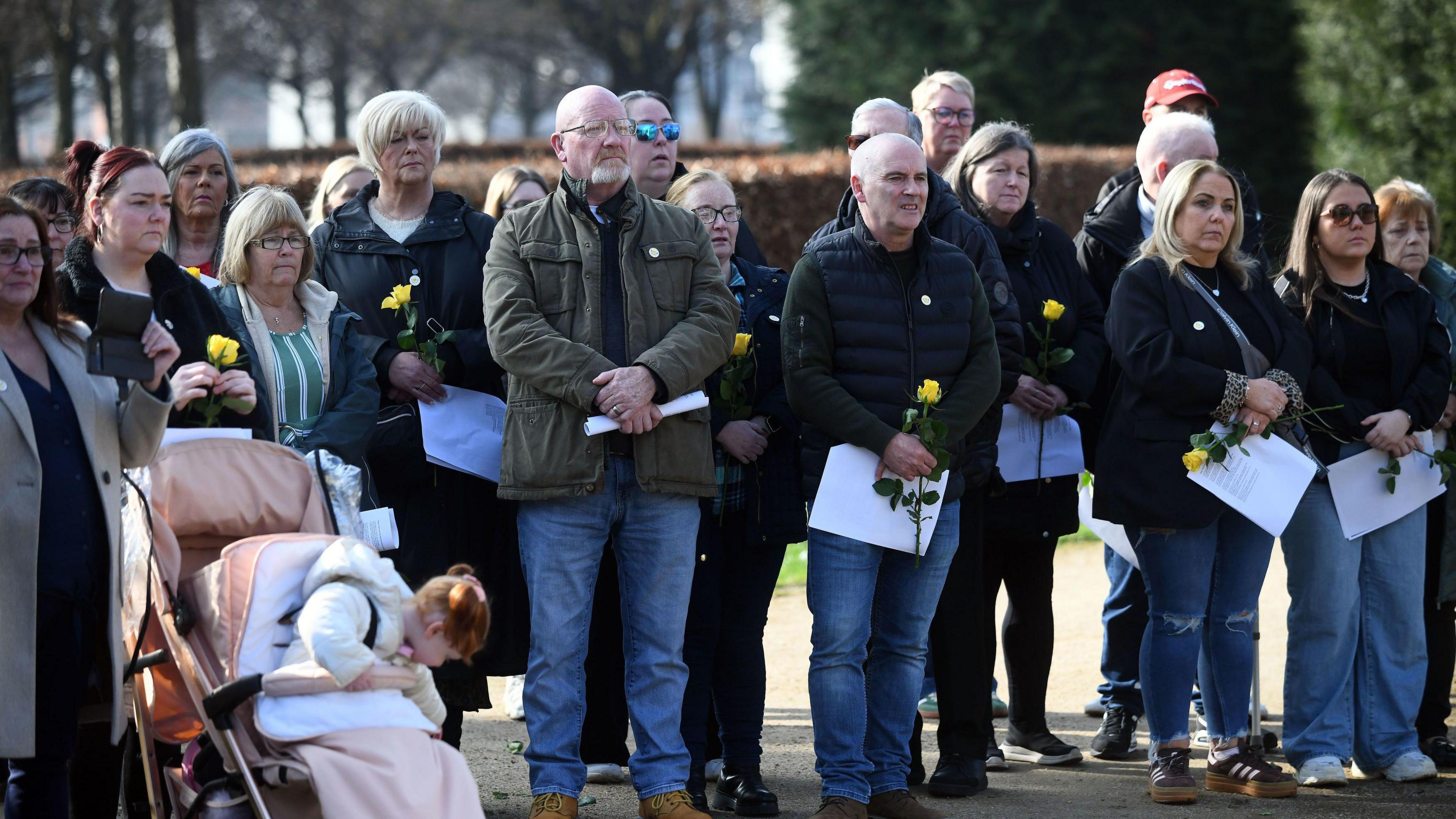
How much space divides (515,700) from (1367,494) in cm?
369

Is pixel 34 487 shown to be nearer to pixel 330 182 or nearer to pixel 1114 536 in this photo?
pixel 330 182

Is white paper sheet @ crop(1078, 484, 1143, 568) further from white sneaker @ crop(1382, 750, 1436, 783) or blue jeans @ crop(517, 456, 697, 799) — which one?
blue jeans @ crop(517, 456, 697, 799)

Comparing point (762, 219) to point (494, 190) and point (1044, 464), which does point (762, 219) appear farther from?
point (1044, 464)

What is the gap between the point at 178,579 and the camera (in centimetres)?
427

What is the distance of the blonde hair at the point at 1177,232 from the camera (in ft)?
18.1

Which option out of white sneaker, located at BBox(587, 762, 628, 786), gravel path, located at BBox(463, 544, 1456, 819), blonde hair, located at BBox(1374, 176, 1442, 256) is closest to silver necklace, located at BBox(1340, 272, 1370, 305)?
blonde hair, located at BBox(1374, 176, 1442, 256)

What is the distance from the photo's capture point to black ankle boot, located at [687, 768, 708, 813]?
209 inches

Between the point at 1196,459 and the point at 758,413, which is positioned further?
the point at 758,413

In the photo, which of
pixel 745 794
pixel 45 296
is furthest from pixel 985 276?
pixel 45 296

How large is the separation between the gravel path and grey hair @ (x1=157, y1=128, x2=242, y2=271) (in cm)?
224

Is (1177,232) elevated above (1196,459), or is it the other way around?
(1177,232)

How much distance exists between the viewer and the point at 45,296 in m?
4.24

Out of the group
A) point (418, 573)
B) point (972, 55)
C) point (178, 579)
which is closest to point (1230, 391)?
point (418, 573)

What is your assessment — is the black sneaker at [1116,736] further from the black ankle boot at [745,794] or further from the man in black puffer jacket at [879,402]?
the black ankle boot at [745,794]
